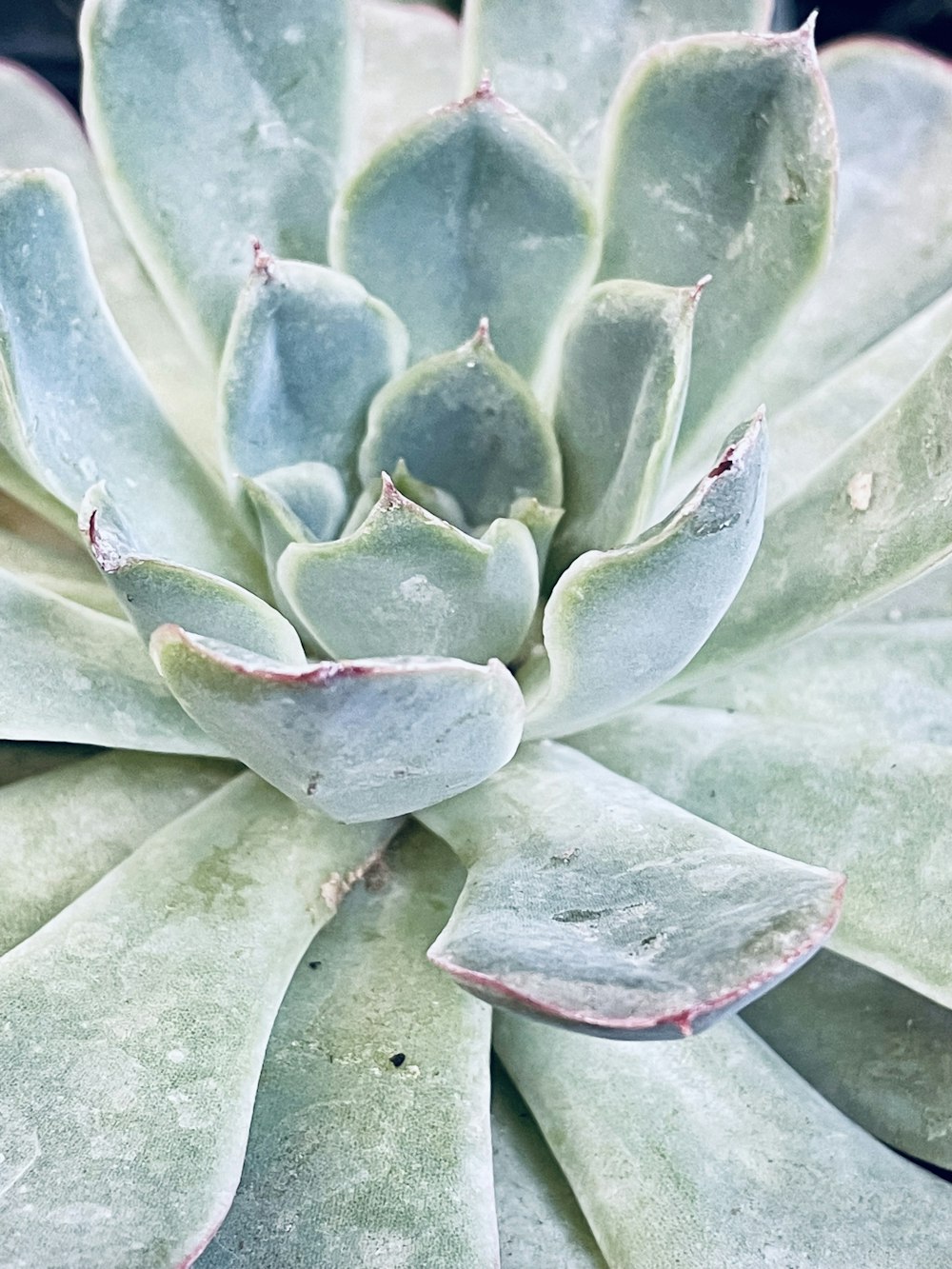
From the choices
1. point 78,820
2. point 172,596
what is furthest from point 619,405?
point 78,820

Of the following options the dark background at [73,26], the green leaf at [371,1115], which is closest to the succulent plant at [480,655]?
the green leaf at [371,1115]

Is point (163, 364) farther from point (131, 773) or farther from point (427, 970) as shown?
point (427, 970)

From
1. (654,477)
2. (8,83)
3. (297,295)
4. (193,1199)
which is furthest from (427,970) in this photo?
(8,83)

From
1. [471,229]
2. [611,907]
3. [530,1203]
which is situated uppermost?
[471,229]

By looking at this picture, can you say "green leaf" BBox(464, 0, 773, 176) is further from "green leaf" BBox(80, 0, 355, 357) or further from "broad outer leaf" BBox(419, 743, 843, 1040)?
"broad outer leaf" BBox(419, 743, 843, 1040)

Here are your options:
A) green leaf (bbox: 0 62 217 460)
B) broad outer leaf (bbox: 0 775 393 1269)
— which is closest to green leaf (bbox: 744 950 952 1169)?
broad outer leaf (bbox: 0 775 393 1269)

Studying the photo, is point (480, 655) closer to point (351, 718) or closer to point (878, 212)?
point (351, 718)
